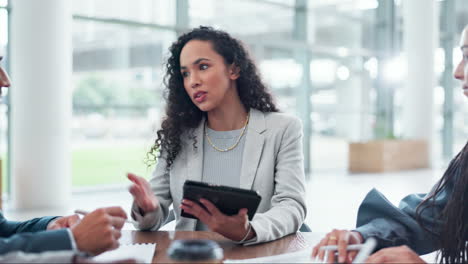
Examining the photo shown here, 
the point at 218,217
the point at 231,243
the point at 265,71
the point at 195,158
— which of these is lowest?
the point at 231,243

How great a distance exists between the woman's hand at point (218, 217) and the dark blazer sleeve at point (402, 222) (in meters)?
0.36

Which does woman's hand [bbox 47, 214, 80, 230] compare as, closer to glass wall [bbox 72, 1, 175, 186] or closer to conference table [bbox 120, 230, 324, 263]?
conference table [bbox 120, 230, 324, 263]

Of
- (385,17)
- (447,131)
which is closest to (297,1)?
(385,17)

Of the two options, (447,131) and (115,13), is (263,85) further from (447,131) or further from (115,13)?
(447,131)

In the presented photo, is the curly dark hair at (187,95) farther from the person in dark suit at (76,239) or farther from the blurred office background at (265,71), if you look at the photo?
the blurred office background at (265,71)

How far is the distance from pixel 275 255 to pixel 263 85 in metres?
1.07

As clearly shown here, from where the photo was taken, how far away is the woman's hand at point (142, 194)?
1.63 meters

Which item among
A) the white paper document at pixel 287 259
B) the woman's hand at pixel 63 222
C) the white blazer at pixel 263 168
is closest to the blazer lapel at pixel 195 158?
the white blazer at pixel 263 168

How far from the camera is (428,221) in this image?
1595 millimetres

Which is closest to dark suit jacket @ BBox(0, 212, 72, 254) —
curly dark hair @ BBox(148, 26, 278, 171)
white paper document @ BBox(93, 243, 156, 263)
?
white paper document @ BBox(93, 243, 156, 263)

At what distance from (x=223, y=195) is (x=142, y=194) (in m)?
0.38

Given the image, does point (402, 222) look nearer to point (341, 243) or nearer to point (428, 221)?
point (428, 221)

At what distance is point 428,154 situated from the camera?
10.6m

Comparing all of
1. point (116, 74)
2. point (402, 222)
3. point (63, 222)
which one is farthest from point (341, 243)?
point (116, 74)
